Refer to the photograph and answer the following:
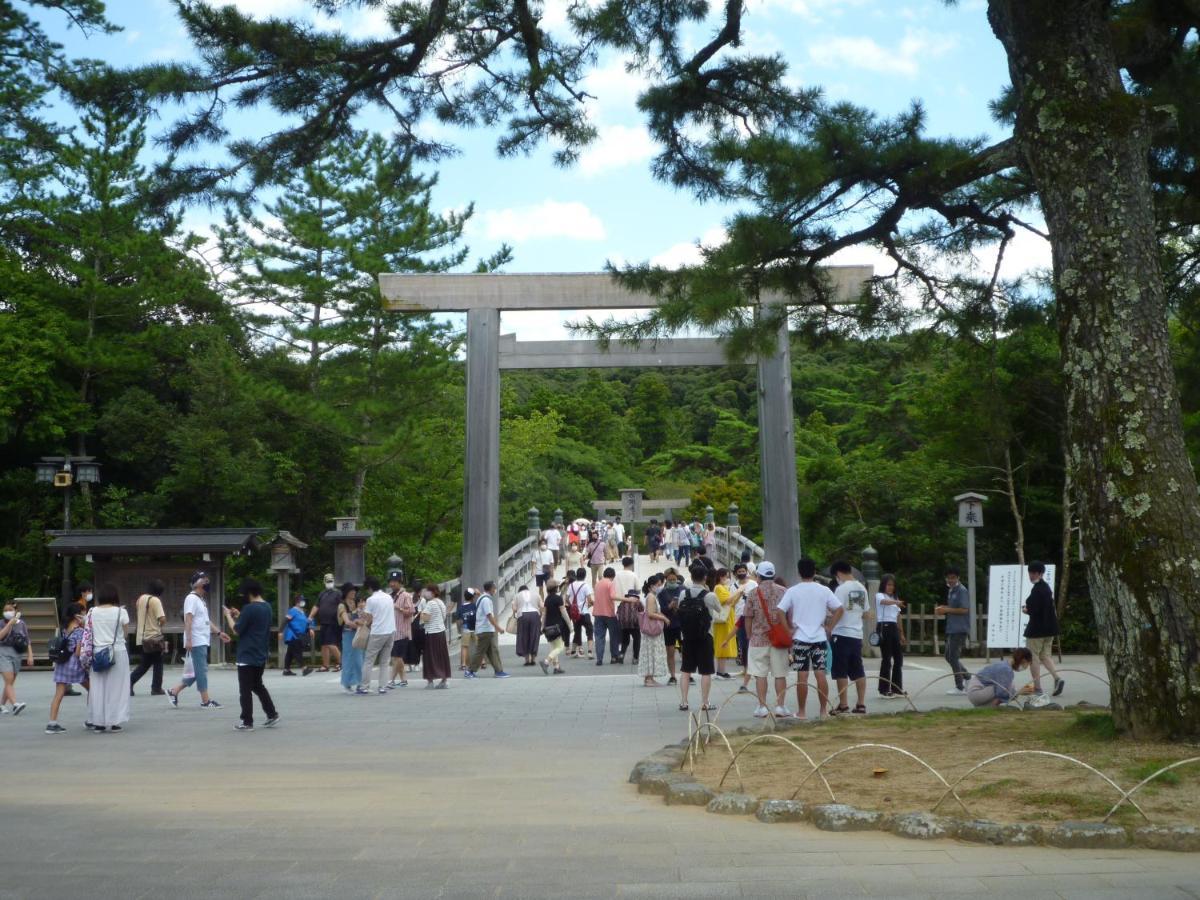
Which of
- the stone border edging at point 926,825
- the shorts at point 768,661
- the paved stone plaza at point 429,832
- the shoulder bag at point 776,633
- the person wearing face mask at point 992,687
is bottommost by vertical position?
the paved stone plaza at point 429,832

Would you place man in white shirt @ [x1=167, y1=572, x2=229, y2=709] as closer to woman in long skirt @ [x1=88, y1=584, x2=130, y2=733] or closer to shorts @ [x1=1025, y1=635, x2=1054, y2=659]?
woman in long skirt @ [x1=88, y1=584, x2=130, y2=733]

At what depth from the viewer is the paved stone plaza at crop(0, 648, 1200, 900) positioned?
14.9 feet

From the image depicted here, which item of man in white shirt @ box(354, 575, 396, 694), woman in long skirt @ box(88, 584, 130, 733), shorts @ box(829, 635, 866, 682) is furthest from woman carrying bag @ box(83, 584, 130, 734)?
shorts @ box(829, 635, 866, 682)

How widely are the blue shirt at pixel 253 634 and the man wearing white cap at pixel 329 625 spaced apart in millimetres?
5616

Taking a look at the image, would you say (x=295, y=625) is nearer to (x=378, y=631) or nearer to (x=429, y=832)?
(x=378, y=631)

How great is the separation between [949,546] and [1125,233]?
13429 mm

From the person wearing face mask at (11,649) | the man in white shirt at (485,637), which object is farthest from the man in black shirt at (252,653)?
the man in white shirt at (485,637)

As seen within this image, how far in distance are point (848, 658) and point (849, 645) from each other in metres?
0.11

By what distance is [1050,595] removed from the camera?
10.3 m

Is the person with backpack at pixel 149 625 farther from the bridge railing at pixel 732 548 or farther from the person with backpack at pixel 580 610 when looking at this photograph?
the bridge railing at pixel 732 548

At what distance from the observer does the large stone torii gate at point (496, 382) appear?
55.5ft

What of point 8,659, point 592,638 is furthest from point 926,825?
point 592,638

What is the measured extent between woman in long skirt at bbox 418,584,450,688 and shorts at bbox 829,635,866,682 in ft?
17.7

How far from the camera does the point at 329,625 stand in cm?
1619
